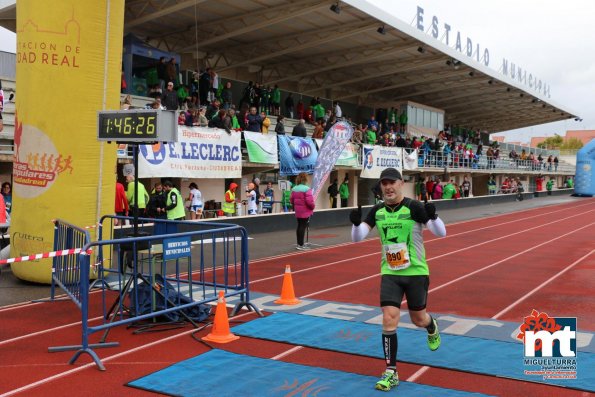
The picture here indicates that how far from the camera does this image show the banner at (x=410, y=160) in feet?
108

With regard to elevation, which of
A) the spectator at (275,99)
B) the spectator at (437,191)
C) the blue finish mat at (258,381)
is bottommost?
the blue finish mat at (258,381)

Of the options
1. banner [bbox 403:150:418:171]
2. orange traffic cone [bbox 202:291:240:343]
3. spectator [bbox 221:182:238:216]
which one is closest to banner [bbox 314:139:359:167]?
banner [bbox 403:150:418:171]

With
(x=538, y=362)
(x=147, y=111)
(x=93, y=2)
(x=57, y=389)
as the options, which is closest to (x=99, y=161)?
(x=93, y=2)

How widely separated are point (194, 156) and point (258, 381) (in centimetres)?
1351

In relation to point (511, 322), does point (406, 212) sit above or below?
above

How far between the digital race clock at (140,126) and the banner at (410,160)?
26.7m

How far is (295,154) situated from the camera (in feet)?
74.1

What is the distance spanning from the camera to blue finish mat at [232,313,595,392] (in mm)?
5605

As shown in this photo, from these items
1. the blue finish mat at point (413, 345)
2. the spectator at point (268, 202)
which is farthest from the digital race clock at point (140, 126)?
the spectator at point (268, 202)

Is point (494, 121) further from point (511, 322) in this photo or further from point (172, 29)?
point (511, 322)

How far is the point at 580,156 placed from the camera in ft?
177

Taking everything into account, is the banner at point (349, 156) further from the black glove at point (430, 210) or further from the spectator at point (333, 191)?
the black glove at point (430, 210)

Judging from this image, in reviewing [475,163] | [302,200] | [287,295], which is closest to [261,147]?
[302,200]

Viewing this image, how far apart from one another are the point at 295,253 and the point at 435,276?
428 cm
